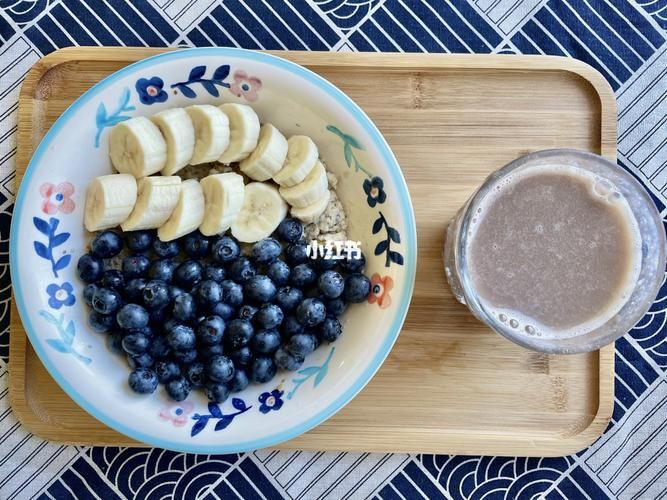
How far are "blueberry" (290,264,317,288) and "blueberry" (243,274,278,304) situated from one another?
42 millimetres

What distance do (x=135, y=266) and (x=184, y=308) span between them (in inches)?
5.0

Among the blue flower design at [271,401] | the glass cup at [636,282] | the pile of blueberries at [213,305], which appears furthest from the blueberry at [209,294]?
the glass cup at [636,282]

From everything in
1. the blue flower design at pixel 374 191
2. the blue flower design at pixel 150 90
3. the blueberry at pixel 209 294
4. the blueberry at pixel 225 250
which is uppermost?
the blue flower design at pixel 150 90

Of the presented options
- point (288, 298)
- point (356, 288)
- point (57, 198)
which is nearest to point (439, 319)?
point (356, 288)

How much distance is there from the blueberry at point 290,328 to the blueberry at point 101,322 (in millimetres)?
316

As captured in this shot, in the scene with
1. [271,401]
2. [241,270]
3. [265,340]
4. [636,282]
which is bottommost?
[636,282]

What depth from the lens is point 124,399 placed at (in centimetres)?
118

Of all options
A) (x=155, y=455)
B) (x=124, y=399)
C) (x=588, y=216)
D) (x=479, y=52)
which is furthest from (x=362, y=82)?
(x=155, y=455)

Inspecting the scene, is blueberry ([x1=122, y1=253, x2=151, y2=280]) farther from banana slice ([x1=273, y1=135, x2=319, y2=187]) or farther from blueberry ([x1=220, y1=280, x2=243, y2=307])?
banana slice ([x1=273, y1=135, x2=319, y2=187])

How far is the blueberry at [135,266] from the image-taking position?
3.90ft

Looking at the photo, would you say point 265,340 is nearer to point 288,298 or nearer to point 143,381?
point 288,298

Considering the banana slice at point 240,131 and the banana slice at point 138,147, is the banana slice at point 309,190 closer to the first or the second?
the banana slice at point 240,131

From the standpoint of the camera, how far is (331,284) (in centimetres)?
117

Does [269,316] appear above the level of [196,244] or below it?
below
